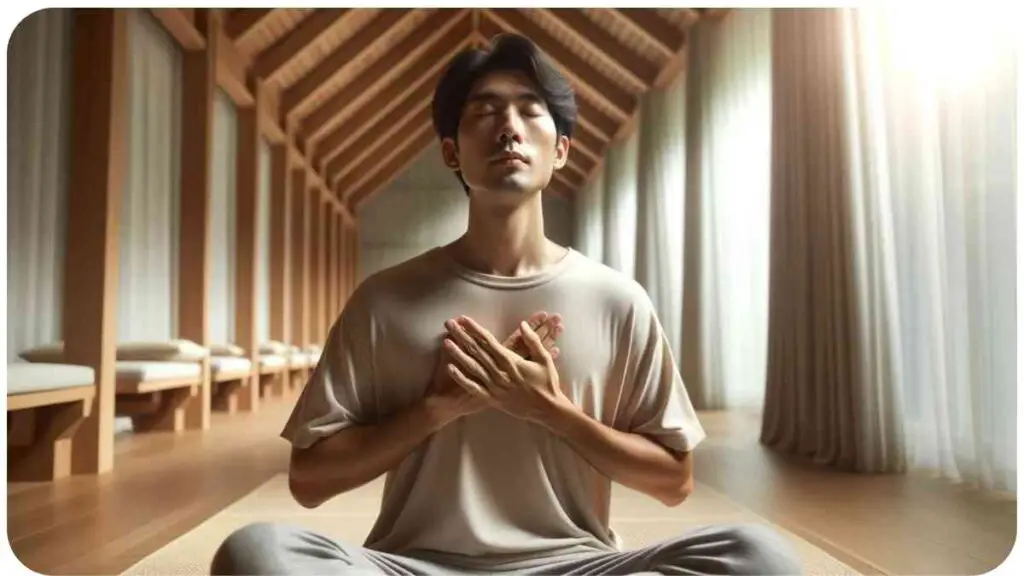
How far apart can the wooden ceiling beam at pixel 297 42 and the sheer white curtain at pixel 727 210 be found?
1.96 metres

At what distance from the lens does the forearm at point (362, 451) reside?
0.99m

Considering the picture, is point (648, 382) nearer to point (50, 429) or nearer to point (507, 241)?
point (507, 241)

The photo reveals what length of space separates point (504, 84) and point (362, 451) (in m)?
0.48

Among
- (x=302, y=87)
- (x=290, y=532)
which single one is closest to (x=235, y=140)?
(x=302, y=87)

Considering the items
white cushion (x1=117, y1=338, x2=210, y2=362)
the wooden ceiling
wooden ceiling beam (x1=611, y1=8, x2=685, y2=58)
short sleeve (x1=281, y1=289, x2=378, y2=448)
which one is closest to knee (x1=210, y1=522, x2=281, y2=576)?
short sleeve (x1=281, y1=289, x2=378, y2=448)

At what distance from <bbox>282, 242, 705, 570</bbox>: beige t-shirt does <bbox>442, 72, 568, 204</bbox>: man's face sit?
0.39 feet

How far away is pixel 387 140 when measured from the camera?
2.81 metres

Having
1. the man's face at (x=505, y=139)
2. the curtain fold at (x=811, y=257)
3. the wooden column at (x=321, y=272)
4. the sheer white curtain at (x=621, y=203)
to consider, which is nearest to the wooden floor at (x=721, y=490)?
the curtain fold at (x=811, y=257)

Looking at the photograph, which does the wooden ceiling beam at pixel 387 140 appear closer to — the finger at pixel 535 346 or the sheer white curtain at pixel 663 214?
the finger at pixel 535 346

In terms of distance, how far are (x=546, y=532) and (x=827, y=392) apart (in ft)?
7.56

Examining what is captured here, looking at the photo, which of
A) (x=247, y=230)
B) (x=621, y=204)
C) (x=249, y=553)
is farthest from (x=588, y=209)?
(x=249, y=553)

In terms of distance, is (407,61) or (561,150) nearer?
(561,150)

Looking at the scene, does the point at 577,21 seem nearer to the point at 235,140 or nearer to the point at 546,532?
the point at 546,532

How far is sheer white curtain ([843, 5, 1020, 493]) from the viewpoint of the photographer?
1.93m
